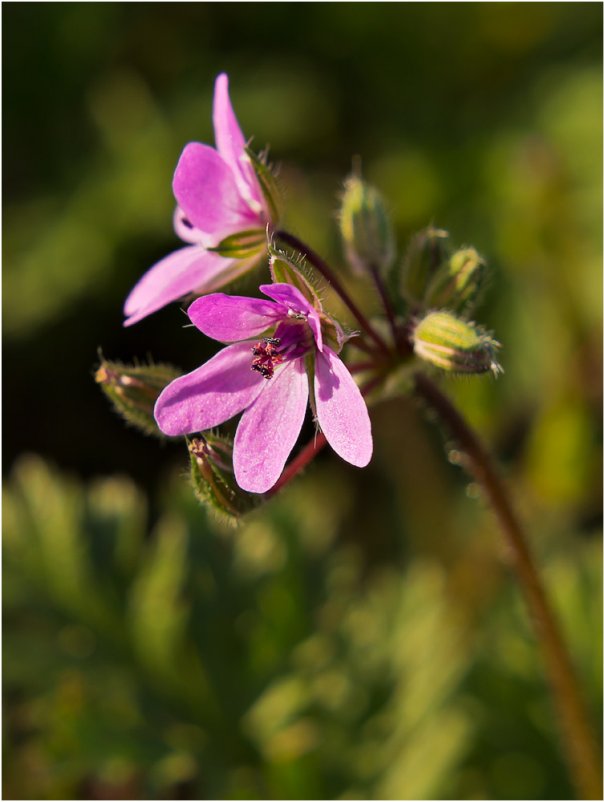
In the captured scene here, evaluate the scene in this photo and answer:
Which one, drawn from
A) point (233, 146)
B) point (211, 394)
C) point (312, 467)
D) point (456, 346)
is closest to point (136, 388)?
point (211, 394)

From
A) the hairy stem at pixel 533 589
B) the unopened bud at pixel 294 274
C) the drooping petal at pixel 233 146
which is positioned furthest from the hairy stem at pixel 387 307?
the drooping petal at pixel 233 146

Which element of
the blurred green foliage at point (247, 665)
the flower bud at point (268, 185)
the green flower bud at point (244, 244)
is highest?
the flower bud at point (268, 185)

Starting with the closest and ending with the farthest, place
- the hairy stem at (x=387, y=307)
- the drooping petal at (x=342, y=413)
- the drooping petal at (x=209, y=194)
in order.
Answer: the drooping petal at (x=342, y=413)
the drooping petal at (x=209, y=194)
the hairy stem at (x=387, y=307)

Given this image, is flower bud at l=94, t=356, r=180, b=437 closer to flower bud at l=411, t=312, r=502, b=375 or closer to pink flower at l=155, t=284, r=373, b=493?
pink flower at l=155, t=284, r=373, b=493

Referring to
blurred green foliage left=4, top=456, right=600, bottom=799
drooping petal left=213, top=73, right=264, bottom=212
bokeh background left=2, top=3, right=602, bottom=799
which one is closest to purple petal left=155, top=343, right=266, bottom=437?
bokeh background left=2, top=3, right=602, bottom=799

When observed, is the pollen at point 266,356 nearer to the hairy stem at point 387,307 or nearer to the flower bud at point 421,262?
the hairy stem at point 387,307

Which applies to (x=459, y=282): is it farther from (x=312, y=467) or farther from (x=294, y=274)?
(x=312, y=467)

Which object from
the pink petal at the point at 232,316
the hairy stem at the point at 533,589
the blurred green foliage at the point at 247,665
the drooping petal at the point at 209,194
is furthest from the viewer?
the blurred green foliage at the point at 247,665
